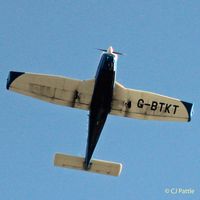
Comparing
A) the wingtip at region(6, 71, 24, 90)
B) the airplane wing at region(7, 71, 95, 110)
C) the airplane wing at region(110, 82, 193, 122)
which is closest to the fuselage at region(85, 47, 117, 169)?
the airplane wing at region(7, 71, 95, 110)

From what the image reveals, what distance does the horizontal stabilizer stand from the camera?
139 feet

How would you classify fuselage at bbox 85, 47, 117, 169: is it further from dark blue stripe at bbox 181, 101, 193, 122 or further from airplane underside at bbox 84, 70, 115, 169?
dark blue stripe at bbox 181, 101, 193, 122

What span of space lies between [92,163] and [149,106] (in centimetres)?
611

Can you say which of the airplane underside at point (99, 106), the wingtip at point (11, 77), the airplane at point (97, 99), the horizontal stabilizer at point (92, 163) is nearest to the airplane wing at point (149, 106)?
the airplane at point (97, 99)

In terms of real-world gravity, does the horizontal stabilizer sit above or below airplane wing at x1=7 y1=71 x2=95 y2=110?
below

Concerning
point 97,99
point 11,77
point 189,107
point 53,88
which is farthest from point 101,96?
point 189,107

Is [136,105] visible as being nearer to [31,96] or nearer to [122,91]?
[122,91]

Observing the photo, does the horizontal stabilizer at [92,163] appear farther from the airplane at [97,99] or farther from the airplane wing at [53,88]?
the airplane wing at [53,88]

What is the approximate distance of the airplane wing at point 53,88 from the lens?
3784 cm

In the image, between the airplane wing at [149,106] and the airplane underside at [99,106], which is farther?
the airplane wing at [149,106]

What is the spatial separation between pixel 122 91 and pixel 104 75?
2.58m

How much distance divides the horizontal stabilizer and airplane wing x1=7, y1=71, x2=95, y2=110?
5048 mm

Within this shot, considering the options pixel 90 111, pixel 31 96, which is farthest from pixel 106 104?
pixel 31 96

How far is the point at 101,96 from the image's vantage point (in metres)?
37.0
